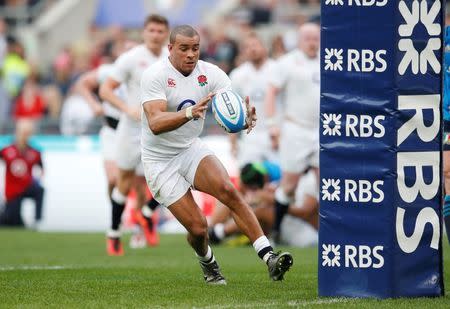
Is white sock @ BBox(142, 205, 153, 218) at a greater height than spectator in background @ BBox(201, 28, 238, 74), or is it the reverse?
spectator in background @ BBox(201, 28, 238, 74)

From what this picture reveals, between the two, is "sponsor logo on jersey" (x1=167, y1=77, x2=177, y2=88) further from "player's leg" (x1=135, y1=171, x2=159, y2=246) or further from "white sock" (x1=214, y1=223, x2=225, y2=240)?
"white sock" (x1=214, y1=223, x2=225, y2=240)

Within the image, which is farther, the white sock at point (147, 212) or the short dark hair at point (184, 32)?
the white sock at point (147, 212)

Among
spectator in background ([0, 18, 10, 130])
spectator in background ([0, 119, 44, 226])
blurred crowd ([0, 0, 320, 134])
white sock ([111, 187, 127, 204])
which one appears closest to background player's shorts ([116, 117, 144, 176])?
white sock ([111, 187, 127, 204])

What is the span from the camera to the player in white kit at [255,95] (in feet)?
57.9

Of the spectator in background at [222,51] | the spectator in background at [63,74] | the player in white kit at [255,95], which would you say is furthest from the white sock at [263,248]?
the spectator in background at [63,74]

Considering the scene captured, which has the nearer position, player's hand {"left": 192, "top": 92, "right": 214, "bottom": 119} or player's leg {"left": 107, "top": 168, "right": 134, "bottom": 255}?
player's hand {"left": 192, "top": 92, "right": 214, "bottom": 119}

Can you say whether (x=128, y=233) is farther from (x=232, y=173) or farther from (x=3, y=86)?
(x=3, y=86)

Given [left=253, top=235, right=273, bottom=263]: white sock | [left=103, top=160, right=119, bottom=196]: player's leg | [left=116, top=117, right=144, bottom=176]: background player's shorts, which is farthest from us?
[left=103, top=160, right=119, bottom=196]: player's leg

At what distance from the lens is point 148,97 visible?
987 centimetres

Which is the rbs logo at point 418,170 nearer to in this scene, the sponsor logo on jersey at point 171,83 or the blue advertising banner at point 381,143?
the blue advertising banner at point 381,143

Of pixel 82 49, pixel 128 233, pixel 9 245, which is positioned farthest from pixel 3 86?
pixel 9 245

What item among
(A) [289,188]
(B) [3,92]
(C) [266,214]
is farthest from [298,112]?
(B) [3,92]

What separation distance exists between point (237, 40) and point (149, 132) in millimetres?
15477

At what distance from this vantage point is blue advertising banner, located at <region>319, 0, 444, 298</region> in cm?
861
